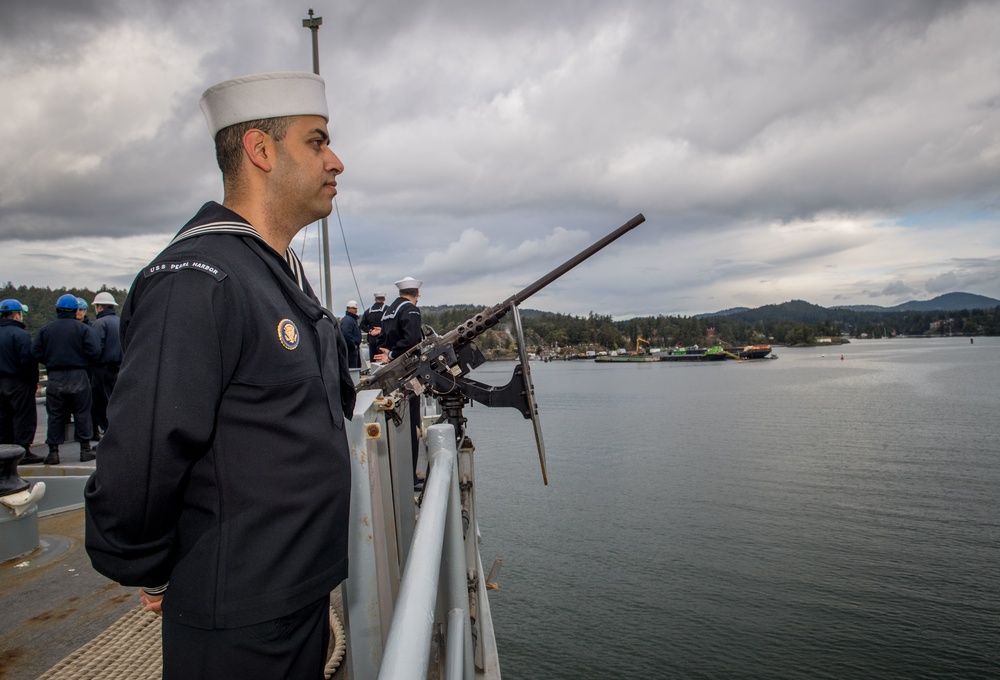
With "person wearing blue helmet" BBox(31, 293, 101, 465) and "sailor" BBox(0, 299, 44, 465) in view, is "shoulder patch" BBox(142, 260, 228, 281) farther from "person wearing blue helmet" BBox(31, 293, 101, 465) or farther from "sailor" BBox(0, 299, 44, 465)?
"sailor" BBox(0, 299, 44, 465)

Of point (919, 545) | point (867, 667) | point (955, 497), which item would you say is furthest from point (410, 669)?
point (955, 497)

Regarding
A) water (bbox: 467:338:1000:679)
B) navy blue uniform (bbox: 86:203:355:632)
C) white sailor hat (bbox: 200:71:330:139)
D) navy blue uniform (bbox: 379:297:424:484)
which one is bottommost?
water (bbox: 467:338:1000:679)

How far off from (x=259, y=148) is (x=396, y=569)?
62.7 inches

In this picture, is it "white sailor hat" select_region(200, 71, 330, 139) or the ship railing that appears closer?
the ship railing

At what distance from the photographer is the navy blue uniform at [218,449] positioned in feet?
3.97

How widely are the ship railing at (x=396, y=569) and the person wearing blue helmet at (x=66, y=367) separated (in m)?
A: 6.21

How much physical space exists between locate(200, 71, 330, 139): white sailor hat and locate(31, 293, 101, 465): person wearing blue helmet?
6705mm

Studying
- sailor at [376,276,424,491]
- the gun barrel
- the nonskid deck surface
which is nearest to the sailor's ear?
the nonskid deck surface

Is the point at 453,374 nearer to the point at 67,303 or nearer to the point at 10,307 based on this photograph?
the point at 67,303

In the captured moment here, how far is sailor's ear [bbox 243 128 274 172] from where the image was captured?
1561 mm

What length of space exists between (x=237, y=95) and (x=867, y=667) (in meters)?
11.4

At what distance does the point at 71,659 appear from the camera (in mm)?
2844

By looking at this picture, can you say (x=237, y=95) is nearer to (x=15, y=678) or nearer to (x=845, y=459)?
(x=15, y=678)

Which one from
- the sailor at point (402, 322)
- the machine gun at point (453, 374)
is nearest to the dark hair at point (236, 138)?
the machine gun at point (453, 374)
